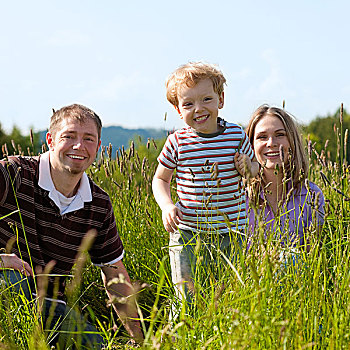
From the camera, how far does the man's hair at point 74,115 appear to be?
276 centimetres

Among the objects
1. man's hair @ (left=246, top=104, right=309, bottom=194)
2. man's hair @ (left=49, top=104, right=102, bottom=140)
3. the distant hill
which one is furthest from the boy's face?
the distant hill

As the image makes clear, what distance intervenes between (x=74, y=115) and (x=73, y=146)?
0.20m

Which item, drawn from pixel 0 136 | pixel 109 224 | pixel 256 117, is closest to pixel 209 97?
pixel 256 117

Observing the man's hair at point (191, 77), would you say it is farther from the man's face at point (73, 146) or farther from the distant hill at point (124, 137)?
the distant hill at point (124, 137)

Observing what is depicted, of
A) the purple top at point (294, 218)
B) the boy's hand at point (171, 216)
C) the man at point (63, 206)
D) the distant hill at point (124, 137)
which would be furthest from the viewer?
the distant hill at point (124, 137)

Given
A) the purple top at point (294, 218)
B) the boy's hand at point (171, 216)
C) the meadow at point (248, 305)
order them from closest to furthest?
the meadow at point (248, 305) → the purple top at point (294, 218) → the boy's hand at point (171, 216)

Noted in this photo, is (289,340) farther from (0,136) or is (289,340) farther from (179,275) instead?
(0,136)

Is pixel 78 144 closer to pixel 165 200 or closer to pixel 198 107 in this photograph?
pixel 165 200

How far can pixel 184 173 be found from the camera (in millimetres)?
2873

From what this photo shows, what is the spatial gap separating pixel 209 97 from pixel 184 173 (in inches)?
17.8

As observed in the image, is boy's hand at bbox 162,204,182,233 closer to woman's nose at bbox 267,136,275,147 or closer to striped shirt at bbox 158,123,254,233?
striped shirt at bbox 158,123,254,233

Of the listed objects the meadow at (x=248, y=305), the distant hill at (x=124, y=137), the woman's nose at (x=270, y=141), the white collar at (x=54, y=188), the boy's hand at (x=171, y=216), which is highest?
the distant hill at (x=124, y=137)

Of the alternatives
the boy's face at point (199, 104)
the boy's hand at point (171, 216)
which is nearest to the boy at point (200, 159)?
the boy's face at point (199, 104)

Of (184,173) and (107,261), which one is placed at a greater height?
(184,173)
